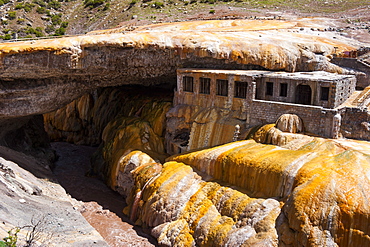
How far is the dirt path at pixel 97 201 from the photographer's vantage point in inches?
1077

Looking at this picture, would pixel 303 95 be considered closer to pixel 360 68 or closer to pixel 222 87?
pixel 222 87

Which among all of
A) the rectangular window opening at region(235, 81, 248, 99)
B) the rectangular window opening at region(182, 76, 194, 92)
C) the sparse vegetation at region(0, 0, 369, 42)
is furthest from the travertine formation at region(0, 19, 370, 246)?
the sparse vegetation at region(0, 0, 369, 42)

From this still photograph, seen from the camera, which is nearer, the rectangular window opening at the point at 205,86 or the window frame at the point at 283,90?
the window frame at the point at 283,90

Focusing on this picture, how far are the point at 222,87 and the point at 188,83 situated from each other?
3065mm

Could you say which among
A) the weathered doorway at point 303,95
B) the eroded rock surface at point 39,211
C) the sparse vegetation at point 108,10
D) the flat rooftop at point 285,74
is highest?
the sparse vegetation at point 108,10

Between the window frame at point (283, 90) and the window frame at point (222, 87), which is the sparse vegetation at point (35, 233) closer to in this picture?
the window frame at point (222, 87)

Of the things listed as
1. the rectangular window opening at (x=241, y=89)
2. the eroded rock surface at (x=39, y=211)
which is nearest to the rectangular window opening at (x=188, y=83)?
the rectangular window opening at (x=241, y=89)

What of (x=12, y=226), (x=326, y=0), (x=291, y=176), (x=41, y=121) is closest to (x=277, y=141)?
(x=291, y=176)

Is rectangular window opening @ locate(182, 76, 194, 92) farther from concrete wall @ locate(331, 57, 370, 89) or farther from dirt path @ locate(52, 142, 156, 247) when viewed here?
concrete wall @ locate(331, 57, 370, 89)

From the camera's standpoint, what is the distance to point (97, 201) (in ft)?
107

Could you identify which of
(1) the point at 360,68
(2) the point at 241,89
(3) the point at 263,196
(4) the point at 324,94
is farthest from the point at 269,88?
(3) the point at 263,196

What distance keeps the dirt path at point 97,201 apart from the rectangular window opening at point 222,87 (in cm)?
1125

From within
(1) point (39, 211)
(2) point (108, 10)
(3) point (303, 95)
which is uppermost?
(2) point (108, 10)

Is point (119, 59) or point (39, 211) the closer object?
point (39, 211)
